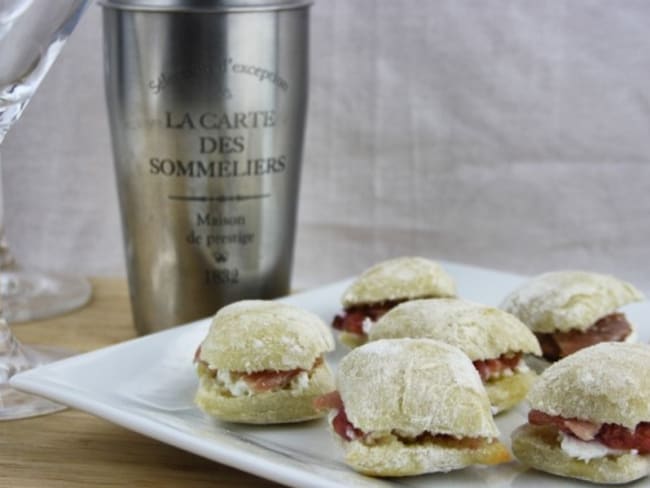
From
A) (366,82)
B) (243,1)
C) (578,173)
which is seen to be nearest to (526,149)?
(578,173)

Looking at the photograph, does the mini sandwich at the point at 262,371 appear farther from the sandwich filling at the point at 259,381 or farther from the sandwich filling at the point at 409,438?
the sandwich filling at the point at 409,438

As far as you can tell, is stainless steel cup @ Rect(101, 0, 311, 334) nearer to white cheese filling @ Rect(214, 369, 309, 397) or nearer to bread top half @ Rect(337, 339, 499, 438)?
white cheese filling @ Rect(214, 369, 309, 397)

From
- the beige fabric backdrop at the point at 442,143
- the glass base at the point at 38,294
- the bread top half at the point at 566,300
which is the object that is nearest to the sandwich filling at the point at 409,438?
the bread top half at the point at 566,300

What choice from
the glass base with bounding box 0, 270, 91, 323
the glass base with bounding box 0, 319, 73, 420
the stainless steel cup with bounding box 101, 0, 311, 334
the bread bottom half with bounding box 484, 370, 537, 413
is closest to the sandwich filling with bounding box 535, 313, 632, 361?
the bread bottom half with bounding box 484, 370, 537, 413

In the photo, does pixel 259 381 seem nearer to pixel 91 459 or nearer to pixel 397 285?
pixel 91 459

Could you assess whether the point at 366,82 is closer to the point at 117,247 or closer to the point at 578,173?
the point at 578,173

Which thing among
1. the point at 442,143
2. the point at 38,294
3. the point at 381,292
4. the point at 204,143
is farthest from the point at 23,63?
the point at 442,143
